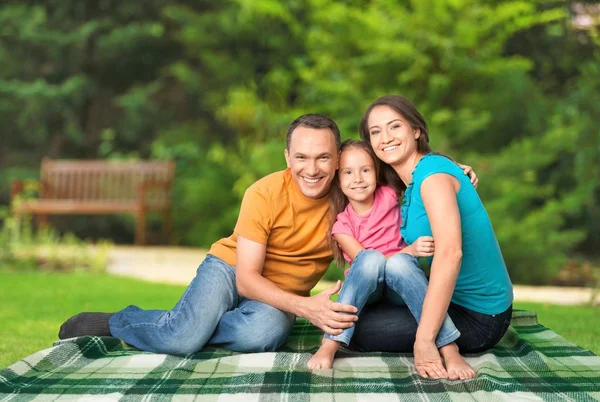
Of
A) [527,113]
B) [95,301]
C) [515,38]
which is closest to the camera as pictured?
[95,301]

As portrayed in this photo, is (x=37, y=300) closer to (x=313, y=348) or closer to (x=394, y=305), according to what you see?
(x=313, y=348)

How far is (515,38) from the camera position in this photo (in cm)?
1062

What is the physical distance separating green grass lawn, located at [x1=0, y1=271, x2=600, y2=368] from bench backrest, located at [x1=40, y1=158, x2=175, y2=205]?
10.3 ft

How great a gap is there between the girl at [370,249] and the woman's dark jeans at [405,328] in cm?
6

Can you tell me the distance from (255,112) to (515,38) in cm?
370

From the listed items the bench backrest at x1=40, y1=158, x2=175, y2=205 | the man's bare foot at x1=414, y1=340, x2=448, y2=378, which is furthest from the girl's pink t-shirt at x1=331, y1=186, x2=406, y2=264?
the bench backrest at x1=40, y1=158, x2=175, y2=205

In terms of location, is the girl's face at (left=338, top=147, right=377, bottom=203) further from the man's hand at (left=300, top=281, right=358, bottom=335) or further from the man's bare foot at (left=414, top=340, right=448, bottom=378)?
the man's bare foot at (left=414, top=340, right=448, bottom=378)

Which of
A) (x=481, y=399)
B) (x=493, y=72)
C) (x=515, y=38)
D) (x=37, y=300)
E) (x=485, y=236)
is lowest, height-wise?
(x=37, y=300)

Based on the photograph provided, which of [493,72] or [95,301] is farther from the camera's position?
[493,72]

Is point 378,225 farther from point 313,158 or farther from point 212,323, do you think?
point 212,323

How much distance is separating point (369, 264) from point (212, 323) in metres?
0.70

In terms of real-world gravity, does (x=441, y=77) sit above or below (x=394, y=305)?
above

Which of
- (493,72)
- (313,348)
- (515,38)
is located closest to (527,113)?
(493,72)

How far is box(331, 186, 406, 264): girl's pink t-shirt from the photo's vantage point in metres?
2.98
